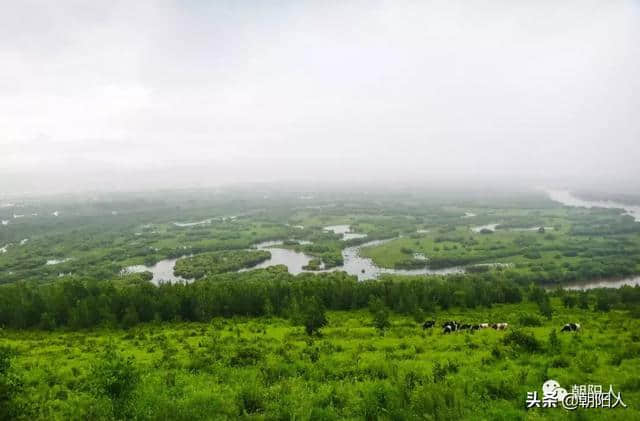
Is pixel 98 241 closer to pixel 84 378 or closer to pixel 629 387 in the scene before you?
pixel 84 378

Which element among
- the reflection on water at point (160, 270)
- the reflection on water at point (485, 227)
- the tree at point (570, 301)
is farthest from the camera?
the reflection on water at point (485, 227)

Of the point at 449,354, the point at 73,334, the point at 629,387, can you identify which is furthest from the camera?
the point at 73,334

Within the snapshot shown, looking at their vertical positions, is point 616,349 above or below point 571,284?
above

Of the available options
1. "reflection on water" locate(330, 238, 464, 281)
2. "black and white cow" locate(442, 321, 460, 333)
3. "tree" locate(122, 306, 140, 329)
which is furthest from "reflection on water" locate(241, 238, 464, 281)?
"black and white cow" locate(442, 321, 460, 333)

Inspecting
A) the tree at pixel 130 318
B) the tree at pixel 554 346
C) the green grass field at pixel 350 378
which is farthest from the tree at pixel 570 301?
the tree at pixel 130 318

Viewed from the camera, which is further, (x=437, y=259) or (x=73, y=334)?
(x=437, y=259)

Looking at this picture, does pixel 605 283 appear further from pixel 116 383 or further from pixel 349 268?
pixel 116 383

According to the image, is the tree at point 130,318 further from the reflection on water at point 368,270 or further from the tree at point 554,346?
the reflection on water at point 368,270

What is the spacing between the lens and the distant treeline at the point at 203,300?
4912cm

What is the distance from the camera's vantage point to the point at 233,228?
199 m

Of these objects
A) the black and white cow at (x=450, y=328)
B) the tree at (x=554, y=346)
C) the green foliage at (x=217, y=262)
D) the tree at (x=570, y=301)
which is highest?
the tree at (x=554, y=346)

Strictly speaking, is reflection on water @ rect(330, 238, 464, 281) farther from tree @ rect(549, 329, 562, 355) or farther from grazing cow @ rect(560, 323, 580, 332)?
tree @ rect(549, 329, 562, 355)

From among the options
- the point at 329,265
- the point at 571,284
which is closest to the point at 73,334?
the point at 329,265

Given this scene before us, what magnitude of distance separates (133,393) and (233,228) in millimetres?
188128
